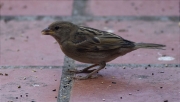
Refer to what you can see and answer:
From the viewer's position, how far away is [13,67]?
163 inches

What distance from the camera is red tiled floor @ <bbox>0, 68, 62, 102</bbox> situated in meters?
3.57

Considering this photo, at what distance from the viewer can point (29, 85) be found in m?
3.79

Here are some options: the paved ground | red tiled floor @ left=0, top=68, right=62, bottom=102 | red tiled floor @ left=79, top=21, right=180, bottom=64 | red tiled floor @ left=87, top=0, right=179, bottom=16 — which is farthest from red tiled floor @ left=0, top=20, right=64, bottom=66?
red tiled floor @ left=87, top=0, right=179, bottom=16

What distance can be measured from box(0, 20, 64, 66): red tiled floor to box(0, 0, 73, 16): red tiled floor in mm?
212

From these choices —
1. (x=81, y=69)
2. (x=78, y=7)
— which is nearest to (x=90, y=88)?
(x=81, y=69)

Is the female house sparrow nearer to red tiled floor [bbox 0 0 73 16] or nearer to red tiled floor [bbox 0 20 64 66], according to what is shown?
red tiled floor [bbox 0 20 64 66]

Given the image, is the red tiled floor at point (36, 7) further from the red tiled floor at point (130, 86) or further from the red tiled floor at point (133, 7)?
the red tiled floor at point (130, 86)

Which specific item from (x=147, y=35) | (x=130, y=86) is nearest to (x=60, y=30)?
(x=130, y=86)

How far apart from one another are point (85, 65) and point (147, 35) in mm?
755

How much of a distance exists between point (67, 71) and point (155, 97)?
2.58 ft

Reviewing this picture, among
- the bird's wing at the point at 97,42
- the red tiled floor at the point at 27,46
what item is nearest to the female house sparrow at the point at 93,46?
the bird's wing at the point at 97,42

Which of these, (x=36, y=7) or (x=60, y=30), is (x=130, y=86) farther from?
(x=36, y=7)

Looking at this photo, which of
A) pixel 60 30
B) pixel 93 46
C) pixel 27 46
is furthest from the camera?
pixel 27 46

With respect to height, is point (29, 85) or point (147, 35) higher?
point (147, 35)
